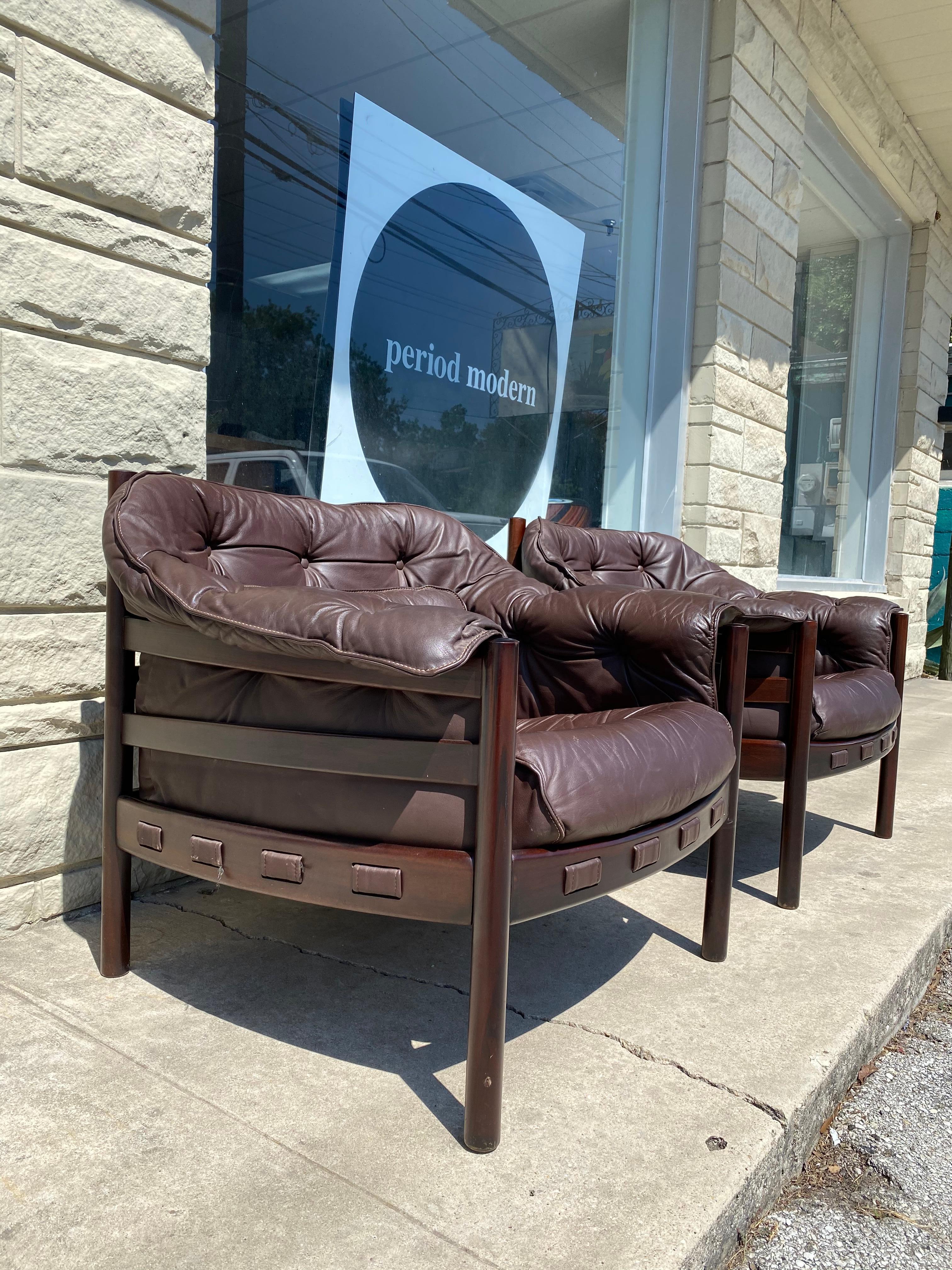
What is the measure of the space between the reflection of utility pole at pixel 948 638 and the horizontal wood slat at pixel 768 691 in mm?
5996

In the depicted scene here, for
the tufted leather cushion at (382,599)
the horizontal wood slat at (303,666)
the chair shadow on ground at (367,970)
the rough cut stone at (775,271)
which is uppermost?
the rough cut stone at (775,271)

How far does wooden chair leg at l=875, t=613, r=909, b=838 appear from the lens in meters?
2.69

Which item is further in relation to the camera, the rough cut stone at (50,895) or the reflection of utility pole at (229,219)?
the reflection of utility pole at (229,219)


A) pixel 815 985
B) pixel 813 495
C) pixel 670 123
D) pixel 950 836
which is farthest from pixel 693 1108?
pixel 813 495

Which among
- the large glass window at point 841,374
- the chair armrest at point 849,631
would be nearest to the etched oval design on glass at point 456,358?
the chair armrest at point 849,631

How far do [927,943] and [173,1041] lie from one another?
1535 millimetres

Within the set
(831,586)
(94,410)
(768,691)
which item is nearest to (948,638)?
(831,586)

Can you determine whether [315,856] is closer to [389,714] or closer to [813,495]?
[389,714]

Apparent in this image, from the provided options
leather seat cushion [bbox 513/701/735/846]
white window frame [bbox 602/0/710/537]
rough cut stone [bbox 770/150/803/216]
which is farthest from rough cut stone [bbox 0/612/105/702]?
rough cut stone [bbox 770/150/803/216]

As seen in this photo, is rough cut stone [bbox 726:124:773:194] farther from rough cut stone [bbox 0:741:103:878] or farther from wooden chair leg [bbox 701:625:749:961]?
rough cut stone [bbox 0:741:103:878]

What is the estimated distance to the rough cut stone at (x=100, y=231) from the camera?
1719mm

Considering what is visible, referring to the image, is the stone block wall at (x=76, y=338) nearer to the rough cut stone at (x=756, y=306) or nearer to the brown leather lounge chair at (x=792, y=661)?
the brown leather lounge chair at (x=792, y=661)

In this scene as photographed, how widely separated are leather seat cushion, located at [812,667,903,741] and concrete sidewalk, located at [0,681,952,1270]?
43cm

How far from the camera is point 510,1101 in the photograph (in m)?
1.29
